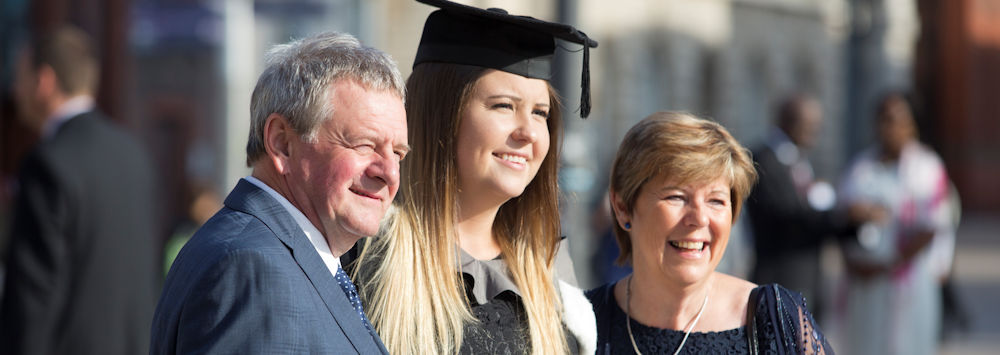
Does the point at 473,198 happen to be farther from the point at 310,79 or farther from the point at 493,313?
the point at 310,79

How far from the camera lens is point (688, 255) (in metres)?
2.83

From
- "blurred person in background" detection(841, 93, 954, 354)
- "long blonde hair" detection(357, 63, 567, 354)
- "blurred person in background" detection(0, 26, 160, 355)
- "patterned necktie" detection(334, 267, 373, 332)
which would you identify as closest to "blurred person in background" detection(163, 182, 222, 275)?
"blurred person in background" detection(0, 26, 160, 355)

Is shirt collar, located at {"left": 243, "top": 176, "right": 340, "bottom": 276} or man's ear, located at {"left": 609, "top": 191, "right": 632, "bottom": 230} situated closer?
shirt collar, located at {"left": 243, "top": 176, "right": 340, "bottom": 276}

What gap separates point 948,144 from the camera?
3238 cm

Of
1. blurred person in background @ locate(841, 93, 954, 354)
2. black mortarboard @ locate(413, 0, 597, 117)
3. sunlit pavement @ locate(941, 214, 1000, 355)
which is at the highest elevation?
black mortarboard @ locate(413, 0, 597, 117)

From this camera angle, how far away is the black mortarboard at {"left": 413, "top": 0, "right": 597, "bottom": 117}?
2.82 metres

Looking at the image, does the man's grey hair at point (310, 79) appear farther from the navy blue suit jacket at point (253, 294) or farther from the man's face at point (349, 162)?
the navy blue suit jacket at point (253, 294)

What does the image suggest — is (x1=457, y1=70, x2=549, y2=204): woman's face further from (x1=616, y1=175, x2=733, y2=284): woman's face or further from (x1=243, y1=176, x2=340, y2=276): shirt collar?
(x1=243, y1=176, x2=340, y2=276): shirt collar

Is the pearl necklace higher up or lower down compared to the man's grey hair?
lower down

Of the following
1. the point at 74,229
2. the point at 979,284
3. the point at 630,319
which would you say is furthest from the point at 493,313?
the point at 979,284

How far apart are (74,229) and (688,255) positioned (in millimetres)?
2621

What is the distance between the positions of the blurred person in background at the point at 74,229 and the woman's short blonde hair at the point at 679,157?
240cm

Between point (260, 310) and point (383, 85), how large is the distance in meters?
0.48

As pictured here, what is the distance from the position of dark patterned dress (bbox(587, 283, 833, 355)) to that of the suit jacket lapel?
0.90 metres
